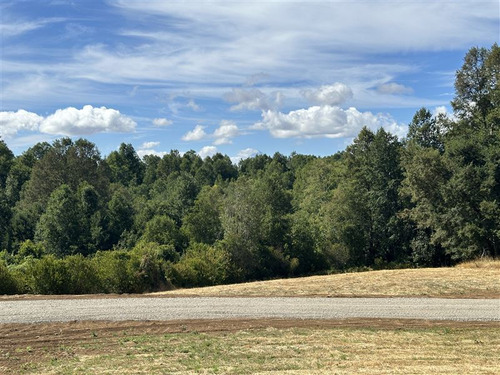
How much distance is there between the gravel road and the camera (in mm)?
16766

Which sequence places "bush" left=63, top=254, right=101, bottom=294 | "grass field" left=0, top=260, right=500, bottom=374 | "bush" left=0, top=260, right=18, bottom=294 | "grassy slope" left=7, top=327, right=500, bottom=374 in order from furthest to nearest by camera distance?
"bush" left=63, top=254, right=101, bottom=294 < "bush" left=0, top=260, right=18, bottom=294 < "grass field" left=0, top=260, right=500, bottom=374 < "grassy slope" left=7, top=327, right=500, bottom=374

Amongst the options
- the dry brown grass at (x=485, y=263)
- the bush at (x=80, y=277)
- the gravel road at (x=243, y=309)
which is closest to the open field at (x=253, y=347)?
the gravel road at (x=243, y=309)

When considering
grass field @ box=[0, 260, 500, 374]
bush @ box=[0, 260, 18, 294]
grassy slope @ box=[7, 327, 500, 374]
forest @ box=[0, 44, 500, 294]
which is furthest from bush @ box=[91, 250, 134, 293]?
grassy slope @ box=[7, 327, 500, 374]

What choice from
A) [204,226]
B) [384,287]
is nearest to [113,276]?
[384,287]

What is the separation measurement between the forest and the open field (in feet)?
34.4

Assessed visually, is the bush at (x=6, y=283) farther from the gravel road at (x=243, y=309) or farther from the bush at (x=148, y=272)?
the bush at (x=148, y=272)

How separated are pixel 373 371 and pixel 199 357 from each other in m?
4.50

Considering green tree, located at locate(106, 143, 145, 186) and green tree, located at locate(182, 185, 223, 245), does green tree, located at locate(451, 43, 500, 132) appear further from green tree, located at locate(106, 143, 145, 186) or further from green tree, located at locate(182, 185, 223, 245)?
green tree, located at locate(106, 143, 145, 186)

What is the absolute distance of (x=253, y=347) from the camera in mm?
13062

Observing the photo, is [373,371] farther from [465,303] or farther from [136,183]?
[136,183]

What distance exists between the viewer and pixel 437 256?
44.4 metres

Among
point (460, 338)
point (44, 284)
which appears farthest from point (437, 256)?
point (44, 284)

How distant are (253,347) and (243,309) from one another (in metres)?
4.99

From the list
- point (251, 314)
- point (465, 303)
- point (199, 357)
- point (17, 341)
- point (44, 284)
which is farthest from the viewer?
point (44, 284)
